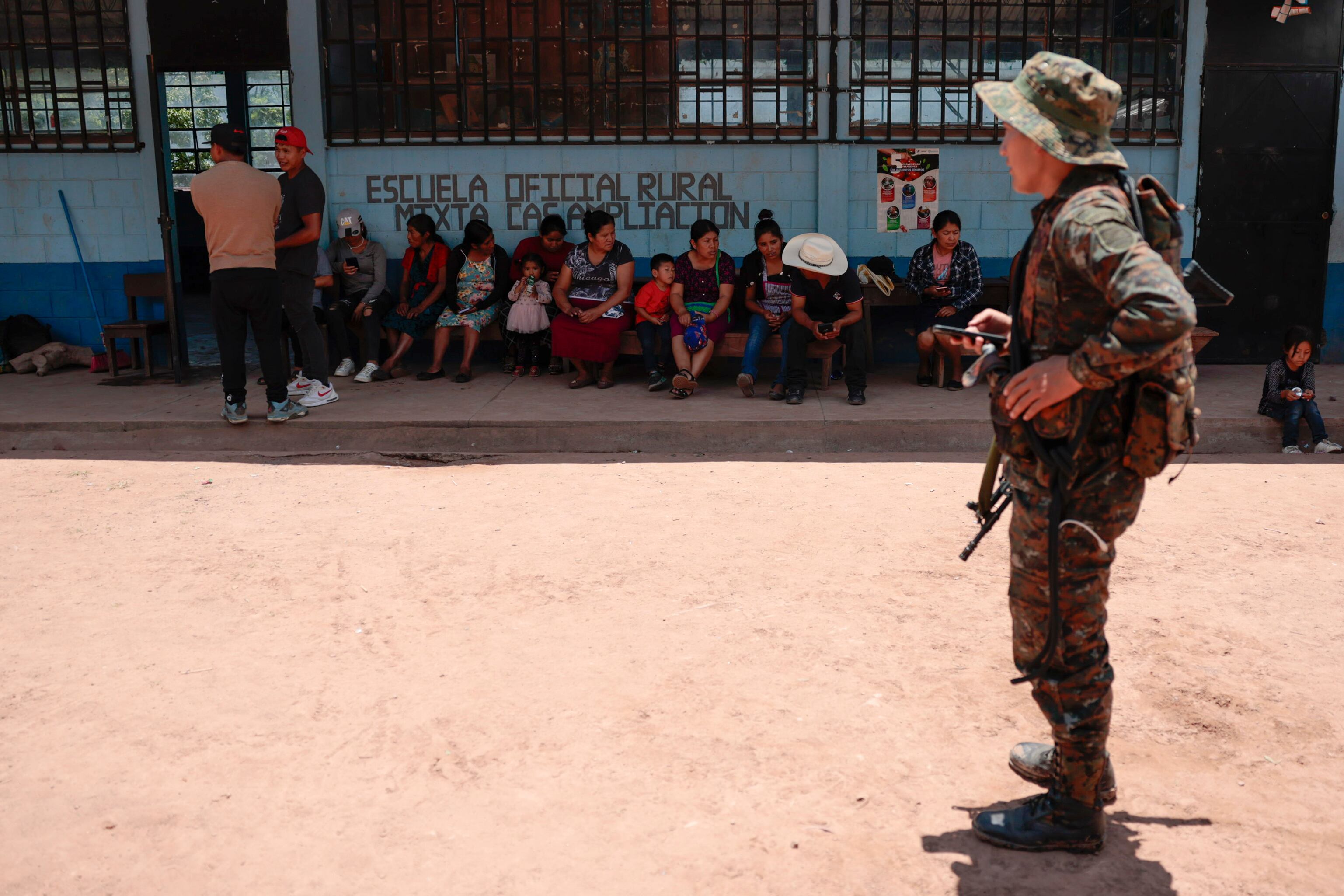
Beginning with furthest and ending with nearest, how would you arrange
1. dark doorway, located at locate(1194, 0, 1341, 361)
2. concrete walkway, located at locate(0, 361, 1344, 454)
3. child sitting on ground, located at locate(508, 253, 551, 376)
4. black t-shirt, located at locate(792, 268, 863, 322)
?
1. dark doorway, located at locate(1194, 0, 1341, 361)
2. child sitting on ground, located at locate(508, 253, 551, 376)
3. black t-shirt, located at locate(792, 268, 863, 322)
4. concrete walkway, located at locate(0, 361, 1344, 454)

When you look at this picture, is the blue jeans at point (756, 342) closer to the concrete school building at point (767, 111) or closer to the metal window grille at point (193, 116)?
the concrete school building at point (767, 111)

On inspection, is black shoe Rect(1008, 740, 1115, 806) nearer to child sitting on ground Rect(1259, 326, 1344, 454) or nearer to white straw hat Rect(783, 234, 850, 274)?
child sitting on ground Rect(1259, 326, 1344, 454)

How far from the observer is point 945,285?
8258 millimetres

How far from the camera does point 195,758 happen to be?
3.15 metres

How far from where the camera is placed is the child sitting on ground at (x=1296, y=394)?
675 cm

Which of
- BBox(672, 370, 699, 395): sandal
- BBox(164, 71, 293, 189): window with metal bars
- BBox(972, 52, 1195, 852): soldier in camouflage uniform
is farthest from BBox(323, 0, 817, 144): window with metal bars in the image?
BBox(972, 52, 1195, 852): soldier in camouflage uniform

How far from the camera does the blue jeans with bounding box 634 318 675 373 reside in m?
8.20

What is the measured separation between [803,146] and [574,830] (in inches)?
275

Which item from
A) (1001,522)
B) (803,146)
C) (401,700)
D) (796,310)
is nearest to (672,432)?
(796,310)

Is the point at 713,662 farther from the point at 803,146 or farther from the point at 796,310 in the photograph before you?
the point at 803,146

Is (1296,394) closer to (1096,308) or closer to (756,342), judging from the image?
(756,342)

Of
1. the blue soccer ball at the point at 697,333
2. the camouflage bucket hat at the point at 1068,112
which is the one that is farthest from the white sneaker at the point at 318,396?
the camouflage bucket hat at the point at 1068,112

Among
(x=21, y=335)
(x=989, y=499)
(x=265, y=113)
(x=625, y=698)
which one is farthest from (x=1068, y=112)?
(x=265, y=113)

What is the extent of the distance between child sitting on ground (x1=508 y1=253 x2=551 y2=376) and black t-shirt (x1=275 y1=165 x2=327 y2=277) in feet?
5.04
